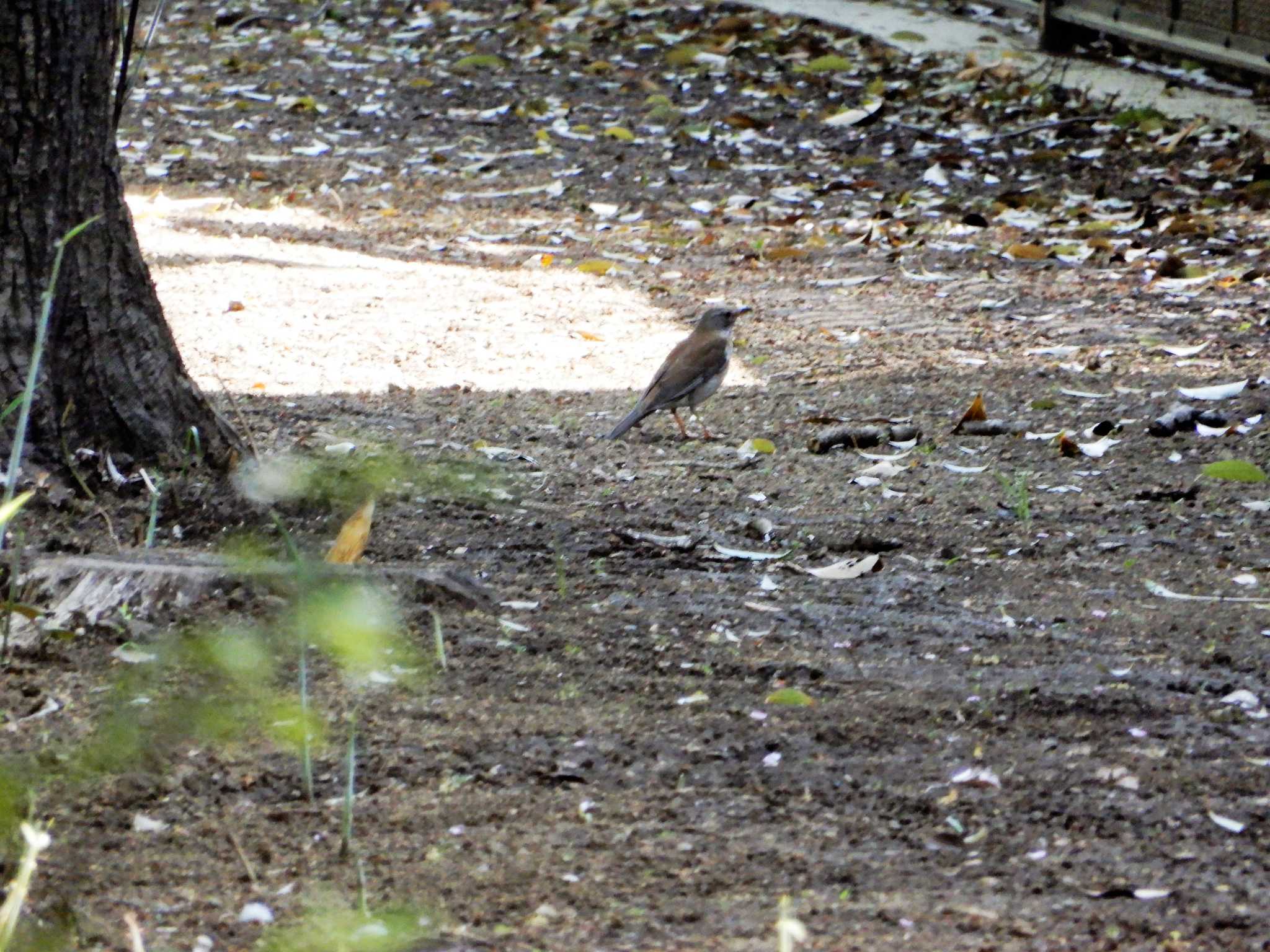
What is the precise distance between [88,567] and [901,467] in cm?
254

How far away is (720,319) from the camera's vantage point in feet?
20.2

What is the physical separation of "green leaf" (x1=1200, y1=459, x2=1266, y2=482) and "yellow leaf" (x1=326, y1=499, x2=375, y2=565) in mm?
2469

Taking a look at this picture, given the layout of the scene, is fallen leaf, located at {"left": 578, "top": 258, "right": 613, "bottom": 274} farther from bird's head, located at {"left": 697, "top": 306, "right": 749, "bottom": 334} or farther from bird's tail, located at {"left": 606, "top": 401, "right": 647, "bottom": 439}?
bird's tail, located at {"left": 606, "top": 401, "right": 647, "bottom": 439}

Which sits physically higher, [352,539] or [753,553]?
[352,539]

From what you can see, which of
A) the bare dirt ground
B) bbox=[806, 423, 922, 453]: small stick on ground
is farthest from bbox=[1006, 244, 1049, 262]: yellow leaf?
bbox=[806, 423, 922, 453]: small stick on ground

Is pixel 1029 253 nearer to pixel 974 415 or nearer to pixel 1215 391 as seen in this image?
pixel 1215 391

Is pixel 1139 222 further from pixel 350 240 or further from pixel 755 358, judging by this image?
pixel 350 240

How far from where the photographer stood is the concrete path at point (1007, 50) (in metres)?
10.8

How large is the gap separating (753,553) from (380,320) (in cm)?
310

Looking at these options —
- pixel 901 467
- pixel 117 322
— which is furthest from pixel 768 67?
pixel 117 322

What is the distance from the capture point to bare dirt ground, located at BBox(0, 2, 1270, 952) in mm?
2635

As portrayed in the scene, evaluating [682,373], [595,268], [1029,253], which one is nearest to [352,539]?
[682,373]

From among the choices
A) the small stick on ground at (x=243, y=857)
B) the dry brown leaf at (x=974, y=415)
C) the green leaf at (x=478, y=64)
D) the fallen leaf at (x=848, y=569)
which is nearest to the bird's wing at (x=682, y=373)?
the dry brown leaf at (x=974, y=415)

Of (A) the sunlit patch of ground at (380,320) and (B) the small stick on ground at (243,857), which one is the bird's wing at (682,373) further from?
(B) the small stick on ground at (243,857)
